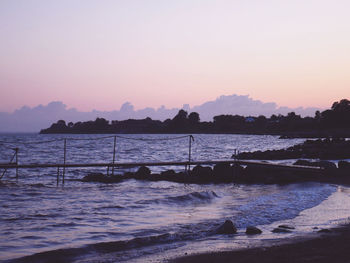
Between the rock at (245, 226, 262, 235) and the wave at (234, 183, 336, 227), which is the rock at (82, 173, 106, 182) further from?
the rock at (245, 226, 262, 235)

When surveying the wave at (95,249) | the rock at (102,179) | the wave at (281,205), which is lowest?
the rock at (102,179)

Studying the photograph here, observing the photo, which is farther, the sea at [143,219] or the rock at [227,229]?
the rock at [227,229]

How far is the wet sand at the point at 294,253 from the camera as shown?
260 inches

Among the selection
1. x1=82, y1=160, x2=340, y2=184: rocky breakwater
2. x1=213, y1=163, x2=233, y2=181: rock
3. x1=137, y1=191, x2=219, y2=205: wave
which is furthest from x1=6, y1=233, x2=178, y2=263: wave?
x1=213, y1=163, x2=233, y2=181: rock

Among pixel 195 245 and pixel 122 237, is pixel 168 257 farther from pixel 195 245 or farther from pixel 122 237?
pixel 122 237

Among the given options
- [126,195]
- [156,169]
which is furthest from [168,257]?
[156,169]

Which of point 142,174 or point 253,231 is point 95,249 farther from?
point 142,174

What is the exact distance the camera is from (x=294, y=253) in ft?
22.9

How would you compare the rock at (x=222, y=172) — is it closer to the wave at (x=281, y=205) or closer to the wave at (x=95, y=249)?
the wave at (x=281, y=205)

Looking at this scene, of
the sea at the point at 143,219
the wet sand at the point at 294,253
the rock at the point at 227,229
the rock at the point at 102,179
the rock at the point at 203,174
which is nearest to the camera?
the wet sand at the point at 294,253

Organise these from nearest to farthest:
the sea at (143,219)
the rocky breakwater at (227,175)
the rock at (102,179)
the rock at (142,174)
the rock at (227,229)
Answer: the sea at (143,219) → the rock at (227,229) → the rocky breakwater at (227,175) → the rock at (102,179) → the rock at (142,174)

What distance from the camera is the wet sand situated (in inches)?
260

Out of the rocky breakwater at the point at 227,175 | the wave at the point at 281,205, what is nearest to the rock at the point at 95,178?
the rocky breakwater at the point at 227,175

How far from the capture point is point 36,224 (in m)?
10.4
